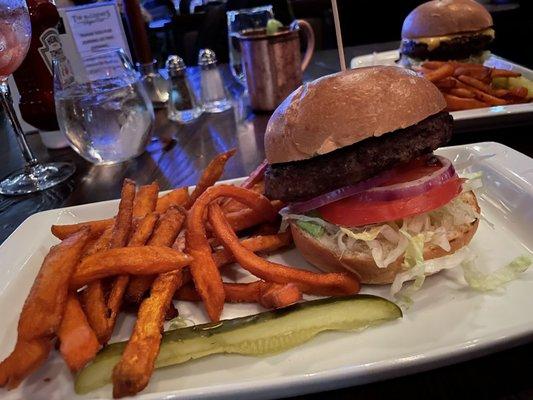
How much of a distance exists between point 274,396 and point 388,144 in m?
0.82

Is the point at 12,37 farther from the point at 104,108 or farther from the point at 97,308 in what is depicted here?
the point at 97,308

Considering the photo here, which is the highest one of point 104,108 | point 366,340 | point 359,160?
point 104,108

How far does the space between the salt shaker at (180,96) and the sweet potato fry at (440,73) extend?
1.65 metres

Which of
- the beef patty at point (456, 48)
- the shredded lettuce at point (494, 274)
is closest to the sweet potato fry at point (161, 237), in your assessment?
the shredded lettuce at point (494, 274)

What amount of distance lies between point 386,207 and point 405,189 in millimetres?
86

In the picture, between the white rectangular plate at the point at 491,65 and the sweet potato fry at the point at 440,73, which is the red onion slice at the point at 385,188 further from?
the sweet potato fry at the point at 440,73

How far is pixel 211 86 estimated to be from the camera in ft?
11.7

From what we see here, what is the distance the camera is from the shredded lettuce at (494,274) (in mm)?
1343

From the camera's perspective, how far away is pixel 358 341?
1229mm

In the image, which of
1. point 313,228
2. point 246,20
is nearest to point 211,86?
point 246,20

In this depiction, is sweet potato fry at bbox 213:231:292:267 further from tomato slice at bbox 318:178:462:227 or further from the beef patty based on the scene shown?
the beef patty

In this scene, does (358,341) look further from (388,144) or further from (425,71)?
(425,71)

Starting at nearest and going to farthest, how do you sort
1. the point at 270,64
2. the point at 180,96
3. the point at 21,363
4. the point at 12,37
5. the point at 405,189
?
the point at 21,363 → the point at 405,189 → the point at 12,37 → the point at 270,64 → the point at 180,96

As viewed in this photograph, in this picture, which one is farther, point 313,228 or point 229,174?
point 229,174
